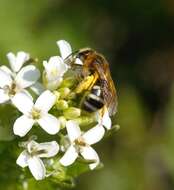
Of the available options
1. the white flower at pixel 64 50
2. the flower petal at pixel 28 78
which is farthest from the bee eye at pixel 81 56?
the flower petal at pixel 28 78

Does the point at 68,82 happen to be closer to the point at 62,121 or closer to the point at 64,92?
the point at 64,92

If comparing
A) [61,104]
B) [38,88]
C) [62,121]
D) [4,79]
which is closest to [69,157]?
Result: [62,121]

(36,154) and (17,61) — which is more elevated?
(17,61)

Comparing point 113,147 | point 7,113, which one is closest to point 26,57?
point 7,113

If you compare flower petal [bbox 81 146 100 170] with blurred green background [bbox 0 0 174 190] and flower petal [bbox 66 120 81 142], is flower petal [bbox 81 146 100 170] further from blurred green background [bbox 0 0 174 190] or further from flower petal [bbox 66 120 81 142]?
blurred green background [bbox 0 0 174 190]

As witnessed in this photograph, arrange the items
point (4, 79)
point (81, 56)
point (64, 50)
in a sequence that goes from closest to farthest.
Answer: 1. point (4, 79)
2. point (81, 56)
3. point (64, 50)

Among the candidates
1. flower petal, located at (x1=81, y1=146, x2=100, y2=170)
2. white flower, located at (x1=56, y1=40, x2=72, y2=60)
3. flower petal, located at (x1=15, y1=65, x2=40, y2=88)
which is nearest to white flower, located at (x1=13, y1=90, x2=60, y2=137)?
flower petal, located at (x1=15, y1=65, x2=40, y2=88)

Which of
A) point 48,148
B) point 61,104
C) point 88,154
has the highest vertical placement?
point 61,104
